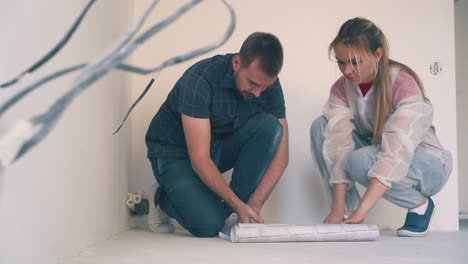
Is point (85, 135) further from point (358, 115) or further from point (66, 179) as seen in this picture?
point (358, 115)

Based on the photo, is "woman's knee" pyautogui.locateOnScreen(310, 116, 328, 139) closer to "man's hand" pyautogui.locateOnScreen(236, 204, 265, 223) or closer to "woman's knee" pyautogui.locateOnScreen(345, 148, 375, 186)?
"woman's knee" pyautogui.locateOnScreen(345, 148, 375, 186)

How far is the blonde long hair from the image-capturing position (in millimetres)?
1885

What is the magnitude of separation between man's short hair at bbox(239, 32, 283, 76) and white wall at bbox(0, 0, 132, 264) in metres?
0.47

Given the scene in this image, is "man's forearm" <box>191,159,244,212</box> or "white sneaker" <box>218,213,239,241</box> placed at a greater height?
"man's forearm" <box>191,159,244,212</box>

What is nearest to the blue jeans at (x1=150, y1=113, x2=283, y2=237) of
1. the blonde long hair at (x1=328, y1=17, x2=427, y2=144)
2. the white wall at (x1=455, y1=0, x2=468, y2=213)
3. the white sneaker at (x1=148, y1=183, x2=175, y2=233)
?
the white sneaker at (x1=148, y1=183, x2=175, y2=233)

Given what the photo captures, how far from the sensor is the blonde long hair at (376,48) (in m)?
1.88

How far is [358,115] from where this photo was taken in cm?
211

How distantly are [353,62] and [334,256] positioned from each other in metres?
0.74

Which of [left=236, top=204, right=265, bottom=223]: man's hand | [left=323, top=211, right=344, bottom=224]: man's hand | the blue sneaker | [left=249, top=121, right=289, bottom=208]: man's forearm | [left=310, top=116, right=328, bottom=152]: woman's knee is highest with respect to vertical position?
[left=310, top=116, right=328, bottom=152]: woman's knee

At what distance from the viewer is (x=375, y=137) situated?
79.7 inches

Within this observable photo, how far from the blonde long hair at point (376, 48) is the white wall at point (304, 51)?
1.70ft

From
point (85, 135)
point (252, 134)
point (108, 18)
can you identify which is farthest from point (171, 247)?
point (108, 18)

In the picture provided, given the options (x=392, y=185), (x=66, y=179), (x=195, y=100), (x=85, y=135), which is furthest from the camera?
(x=392, y=185)

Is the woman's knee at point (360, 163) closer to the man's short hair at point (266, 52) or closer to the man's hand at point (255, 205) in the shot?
the man's hand at point (255, 205)
